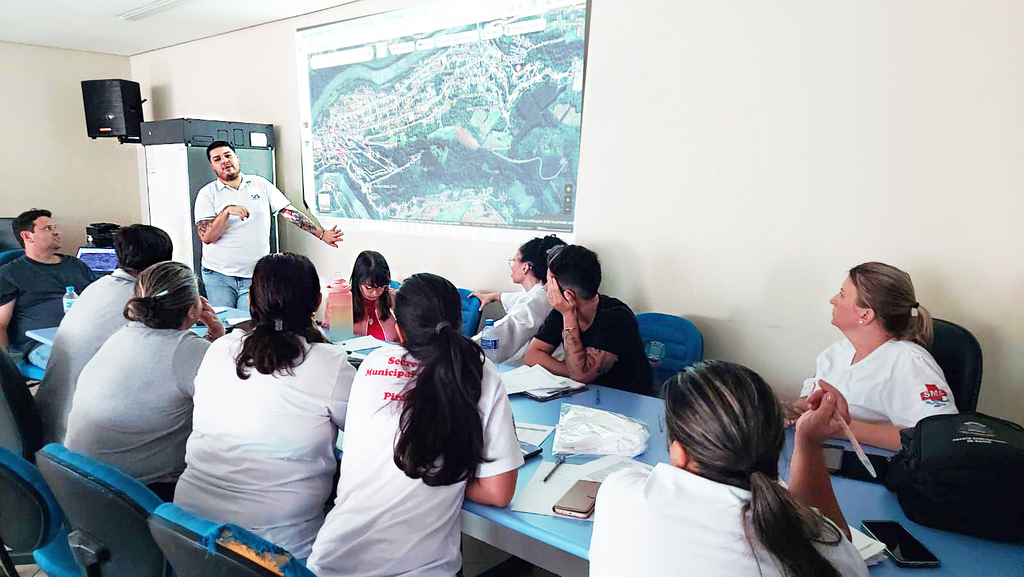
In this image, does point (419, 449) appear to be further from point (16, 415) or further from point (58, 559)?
point (16, 415)

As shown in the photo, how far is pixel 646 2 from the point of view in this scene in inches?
111

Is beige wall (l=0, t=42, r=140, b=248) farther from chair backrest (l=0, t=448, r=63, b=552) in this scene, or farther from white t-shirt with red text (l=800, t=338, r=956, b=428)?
white t-shirt with red text (l=800, t=338, r=956, b=428)

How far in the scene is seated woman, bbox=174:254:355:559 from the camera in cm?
144

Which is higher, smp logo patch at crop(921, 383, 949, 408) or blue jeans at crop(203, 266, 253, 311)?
smp logo patch at crop(921, 383, 949, 408)

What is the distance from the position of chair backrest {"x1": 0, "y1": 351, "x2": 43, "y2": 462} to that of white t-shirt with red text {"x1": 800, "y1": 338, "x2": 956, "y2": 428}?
2606 mm

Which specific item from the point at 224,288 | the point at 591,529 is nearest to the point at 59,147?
the point at 224,288

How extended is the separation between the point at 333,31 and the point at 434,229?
1596 millimetres

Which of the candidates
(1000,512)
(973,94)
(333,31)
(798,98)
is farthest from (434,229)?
(1000,512)

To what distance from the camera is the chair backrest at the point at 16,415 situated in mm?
1826

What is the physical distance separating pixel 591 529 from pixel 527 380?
0.91 metres

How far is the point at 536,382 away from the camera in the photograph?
212 centimetres

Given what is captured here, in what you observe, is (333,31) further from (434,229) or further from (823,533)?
(823,533)

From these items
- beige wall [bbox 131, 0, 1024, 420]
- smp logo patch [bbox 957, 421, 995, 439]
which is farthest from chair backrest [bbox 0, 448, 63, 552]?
beige wall [bbox 131, 0, 1024, 420]

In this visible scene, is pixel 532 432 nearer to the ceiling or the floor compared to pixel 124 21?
nearer to the floor
